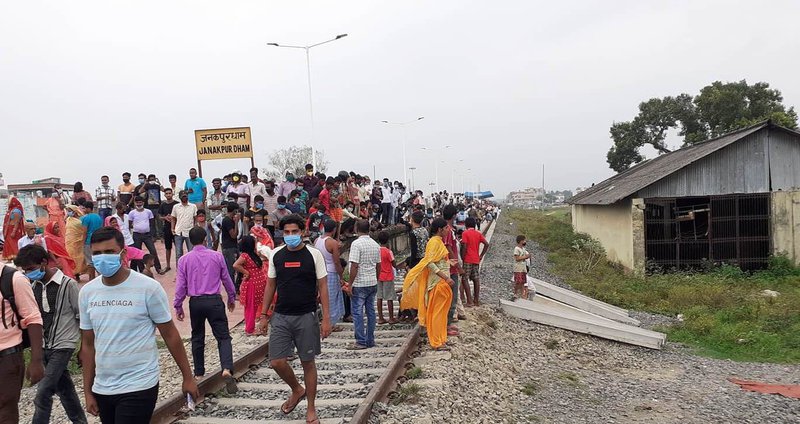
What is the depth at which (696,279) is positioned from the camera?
16297mm

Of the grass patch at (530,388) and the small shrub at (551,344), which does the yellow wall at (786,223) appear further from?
the grass patch at (530,388)

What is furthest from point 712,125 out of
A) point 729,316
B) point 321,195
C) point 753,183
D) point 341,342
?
point 341,342

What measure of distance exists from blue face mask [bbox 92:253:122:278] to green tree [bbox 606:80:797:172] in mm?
44398

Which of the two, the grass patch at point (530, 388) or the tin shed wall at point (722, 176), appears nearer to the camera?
the grass patch at point (530, 388)

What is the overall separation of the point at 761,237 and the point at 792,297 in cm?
455

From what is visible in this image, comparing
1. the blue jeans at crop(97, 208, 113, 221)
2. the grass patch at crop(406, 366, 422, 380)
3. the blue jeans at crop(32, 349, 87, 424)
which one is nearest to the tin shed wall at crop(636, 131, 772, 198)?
the grass patch at crop(406, 366, 422, 380)

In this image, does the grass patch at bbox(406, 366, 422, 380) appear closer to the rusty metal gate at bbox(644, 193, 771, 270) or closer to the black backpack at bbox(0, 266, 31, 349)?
the black backpack at bbox(0, 266, 31, 349)

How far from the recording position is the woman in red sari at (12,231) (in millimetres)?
10523

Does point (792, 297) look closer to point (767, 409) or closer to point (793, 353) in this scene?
point (793, 353)

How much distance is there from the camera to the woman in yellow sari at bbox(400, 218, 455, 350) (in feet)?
24.8

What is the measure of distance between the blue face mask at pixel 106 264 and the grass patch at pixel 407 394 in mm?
3297

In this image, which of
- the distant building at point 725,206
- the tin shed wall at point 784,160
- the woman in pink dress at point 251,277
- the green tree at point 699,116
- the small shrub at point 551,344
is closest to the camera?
the woman in pink dress at point 251,277

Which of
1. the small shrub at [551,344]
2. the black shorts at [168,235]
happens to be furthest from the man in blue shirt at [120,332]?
the black shorts at [168,235]

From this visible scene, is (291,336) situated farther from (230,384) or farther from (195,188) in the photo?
(195,188)
